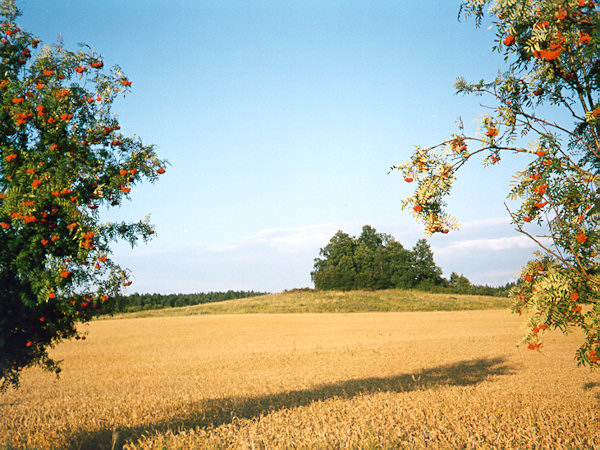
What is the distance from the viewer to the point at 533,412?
7.53 m

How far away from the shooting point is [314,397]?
9.67 metres

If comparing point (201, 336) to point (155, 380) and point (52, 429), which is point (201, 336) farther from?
point (52, 429)

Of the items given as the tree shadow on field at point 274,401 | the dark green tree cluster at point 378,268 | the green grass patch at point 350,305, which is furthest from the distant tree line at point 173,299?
the tree shadow on field at point 274,401

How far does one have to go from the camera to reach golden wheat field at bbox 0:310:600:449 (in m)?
5.94

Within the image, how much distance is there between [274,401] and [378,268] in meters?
91.1

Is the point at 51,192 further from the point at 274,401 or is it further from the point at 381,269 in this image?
the point at 381,269

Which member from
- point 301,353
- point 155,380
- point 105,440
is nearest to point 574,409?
point 105,440

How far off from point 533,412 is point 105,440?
787cm

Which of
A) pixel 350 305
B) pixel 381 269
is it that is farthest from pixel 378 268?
pixel 350 305

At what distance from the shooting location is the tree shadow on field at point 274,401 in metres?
7.10

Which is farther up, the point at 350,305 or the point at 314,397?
the point at 314,397

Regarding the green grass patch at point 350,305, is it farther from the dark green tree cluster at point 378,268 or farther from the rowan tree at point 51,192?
the rowan tree at point 51,192

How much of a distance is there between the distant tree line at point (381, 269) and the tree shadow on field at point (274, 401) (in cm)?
7657

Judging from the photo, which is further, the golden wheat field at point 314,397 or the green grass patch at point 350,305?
the green grass patch at point 350,305
